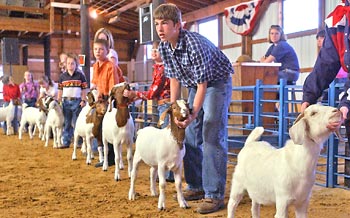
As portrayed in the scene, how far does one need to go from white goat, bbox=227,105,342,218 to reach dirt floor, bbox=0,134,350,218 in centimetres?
79

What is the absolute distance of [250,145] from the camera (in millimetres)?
2820

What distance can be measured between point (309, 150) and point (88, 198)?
2354 millimetres


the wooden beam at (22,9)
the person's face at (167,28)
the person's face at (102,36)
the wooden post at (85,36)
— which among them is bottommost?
the person's face at (167,28)

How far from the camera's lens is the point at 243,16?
1430 cm

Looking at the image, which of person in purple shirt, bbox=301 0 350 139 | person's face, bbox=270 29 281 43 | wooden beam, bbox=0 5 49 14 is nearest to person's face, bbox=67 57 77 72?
person's face, bbox=270 29 281 43

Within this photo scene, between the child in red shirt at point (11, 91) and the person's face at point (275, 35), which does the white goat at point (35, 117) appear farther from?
the person's face at point (275, 35)

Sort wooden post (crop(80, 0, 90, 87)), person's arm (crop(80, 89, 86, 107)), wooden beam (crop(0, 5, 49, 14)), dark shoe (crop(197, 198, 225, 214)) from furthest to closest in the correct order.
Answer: wooden beam (crop(0, 5, 49, 14)) → wooden post (crop(80, 0, 90, 87)) → person's arm (crop(80, 89, 86, 107)) → dark shoe (crop(197, 198, 225, 214))

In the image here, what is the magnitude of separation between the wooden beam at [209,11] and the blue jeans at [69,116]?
8.44 metres


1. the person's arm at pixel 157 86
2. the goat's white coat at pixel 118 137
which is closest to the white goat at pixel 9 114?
the goat's white coat at pixel 118 137

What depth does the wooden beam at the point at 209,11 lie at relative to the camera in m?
15.3

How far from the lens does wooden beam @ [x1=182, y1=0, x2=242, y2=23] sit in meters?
15.3

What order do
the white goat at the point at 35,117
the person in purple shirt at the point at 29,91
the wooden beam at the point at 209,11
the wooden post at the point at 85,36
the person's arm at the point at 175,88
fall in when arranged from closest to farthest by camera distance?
the person's arm at the point at 175,88 < the white goat at the point at 35,117 < the wooden post at the point at 85,36 < the person in purple shirt at the point at 29,91 < the wooden beam at the point at 209,11

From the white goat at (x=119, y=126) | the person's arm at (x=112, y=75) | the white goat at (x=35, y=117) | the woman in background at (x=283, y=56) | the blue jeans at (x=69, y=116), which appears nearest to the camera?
the white goat at (x=119, y=126)

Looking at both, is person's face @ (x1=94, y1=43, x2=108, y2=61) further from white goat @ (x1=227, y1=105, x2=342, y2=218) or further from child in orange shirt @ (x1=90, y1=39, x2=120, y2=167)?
white goat @ (x1=227, y1=105, x2=342, y2=218)
